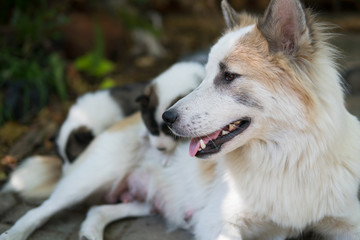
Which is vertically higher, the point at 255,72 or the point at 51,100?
the point at 51,100

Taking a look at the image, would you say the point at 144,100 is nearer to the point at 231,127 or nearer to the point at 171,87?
the point at 171,87

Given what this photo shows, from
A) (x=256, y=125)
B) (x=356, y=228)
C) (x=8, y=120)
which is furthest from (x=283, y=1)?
(x=8, y=120)

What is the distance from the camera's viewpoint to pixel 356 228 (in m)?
2.61

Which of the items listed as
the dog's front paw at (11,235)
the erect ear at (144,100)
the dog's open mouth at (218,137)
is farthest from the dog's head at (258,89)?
the dog's front paw at (11,235)

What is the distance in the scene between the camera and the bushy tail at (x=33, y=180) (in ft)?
11.5

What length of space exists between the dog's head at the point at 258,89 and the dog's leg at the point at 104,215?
116 centimetres

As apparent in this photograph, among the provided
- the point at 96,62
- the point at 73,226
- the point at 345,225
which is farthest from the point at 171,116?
the point at 96,62

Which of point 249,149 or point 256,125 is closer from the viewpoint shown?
point 256,125

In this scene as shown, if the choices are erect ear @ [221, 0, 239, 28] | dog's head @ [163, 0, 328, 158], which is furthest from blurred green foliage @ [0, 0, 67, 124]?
dog's head @ [163, 0, 328, 158]

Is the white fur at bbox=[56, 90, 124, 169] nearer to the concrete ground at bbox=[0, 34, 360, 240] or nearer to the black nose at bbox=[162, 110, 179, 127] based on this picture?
the concrete ground at bbox=[0, 34, 360, 240]

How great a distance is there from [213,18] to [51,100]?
3609mm

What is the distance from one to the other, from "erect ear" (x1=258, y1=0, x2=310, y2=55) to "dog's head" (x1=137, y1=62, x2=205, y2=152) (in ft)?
3.82

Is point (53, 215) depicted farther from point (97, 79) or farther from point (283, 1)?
point (97, 79)

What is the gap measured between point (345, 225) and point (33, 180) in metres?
2.58
